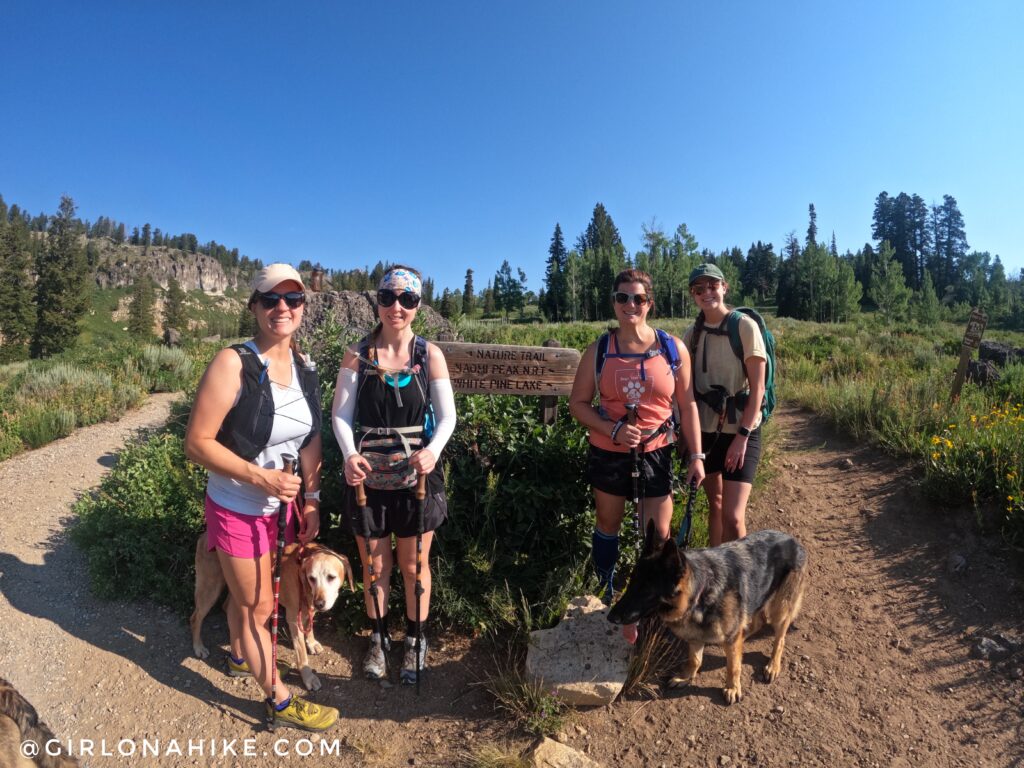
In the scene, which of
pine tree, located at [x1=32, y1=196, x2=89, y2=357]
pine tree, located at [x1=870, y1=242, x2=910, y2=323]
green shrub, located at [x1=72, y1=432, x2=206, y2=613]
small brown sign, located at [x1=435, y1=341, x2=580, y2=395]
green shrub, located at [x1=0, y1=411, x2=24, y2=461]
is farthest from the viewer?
pine tree, located at [x1=32, y1=196, x2=89, y2=357]

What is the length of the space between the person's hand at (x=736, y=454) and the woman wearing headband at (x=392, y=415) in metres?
1.95

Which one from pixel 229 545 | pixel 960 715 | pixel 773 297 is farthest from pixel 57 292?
pixel 773 297

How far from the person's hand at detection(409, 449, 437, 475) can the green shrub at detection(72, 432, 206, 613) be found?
8.56 ft

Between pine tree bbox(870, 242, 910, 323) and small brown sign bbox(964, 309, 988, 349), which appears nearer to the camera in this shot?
small brown sign bbox(964, 309, 988, 349)

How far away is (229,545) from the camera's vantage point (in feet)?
8.82

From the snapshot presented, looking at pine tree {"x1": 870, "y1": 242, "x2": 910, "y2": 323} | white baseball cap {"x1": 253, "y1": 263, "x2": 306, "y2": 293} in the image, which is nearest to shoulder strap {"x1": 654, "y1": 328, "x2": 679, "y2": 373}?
white baseball cap {"x1": 253, "y1": 263, "x2": 306, "y2": 293}

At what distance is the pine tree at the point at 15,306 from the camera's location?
123ft

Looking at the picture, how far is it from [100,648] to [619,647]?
3701 millimetres

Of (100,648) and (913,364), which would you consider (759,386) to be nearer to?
(100,648)

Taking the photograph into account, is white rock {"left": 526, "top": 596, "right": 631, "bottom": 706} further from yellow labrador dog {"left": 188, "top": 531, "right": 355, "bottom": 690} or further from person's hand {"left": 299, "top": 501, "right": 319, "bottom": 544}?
person's hand {"left": 299, "top": 501, "right": 319, "bottom": 544}

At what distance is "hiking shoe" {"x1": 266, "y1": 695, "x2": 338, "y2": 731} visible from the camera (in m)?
3.12

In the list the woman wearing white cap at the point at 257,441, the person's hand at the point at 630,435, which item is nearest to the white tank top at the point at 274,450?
the woman wearing white cap at the point at 257,441

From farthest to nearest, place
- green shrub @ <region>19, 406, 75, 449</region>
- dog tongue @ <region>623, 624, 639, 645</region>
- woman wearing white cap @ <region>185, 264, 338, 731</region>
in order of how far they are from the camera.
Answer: green shrub @ <region>19, 406, 75, 449</region>, dog tongue @ <region>623, 624, 639, 645</region>, woman wearing white cap @ <region>185, 264, 338, 731</region>

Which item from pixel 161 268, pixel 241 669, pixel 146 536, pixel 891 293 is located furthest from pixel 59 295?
pixel 161 268
